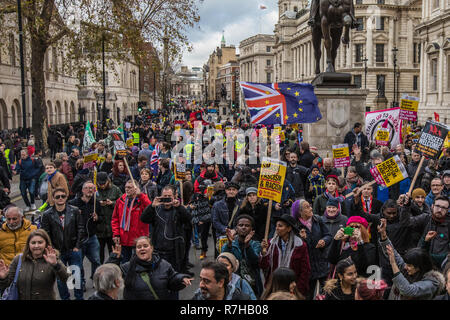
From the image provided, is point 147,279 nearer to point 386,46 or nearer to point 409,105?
point 409,105

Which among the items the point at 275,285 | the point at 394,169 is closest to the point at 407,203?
the point at 394,169

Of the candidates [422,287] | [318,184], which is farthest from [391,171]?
[422,287]

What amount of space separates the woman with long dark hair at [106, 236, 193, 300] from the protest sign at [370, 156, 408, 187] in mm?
3891

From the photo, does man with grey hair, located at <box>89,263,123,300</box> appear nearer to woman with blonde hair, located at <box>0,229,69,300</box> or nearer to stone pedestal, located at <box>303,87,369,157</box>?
woman with blonde hair, located at <box>0,229,69,300</box>

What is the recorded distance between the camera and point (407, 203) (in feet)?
20.7

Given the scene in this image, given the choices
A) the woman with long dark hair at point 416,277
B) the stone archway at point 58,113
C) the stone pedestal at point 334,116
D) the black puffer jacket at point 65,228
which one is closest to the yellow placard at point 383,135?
the stone pedestal at point 334,116

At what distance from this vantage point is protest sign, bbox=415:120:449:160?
828 cm

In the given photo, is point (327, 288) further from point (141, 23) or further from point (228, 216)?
point (141, 23)

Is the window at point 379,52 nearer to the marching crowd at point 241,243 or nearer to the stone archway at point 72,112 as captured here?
the stone archway at point 72,112

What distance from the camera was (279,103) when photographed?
11.8 m

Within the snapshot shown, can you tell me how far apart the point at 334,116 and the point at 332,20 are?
2541 millimetres

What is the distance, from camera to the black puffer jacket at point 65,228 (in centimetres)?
651

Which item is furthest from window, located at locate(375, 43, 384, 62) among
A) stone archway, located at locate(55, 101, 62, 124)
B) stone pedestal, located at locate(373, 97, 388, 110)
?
stone archway, located at locate(55, 101, 62, 124)

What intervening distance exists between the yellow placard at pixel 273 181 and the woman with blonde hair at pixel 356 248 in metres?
1.30
